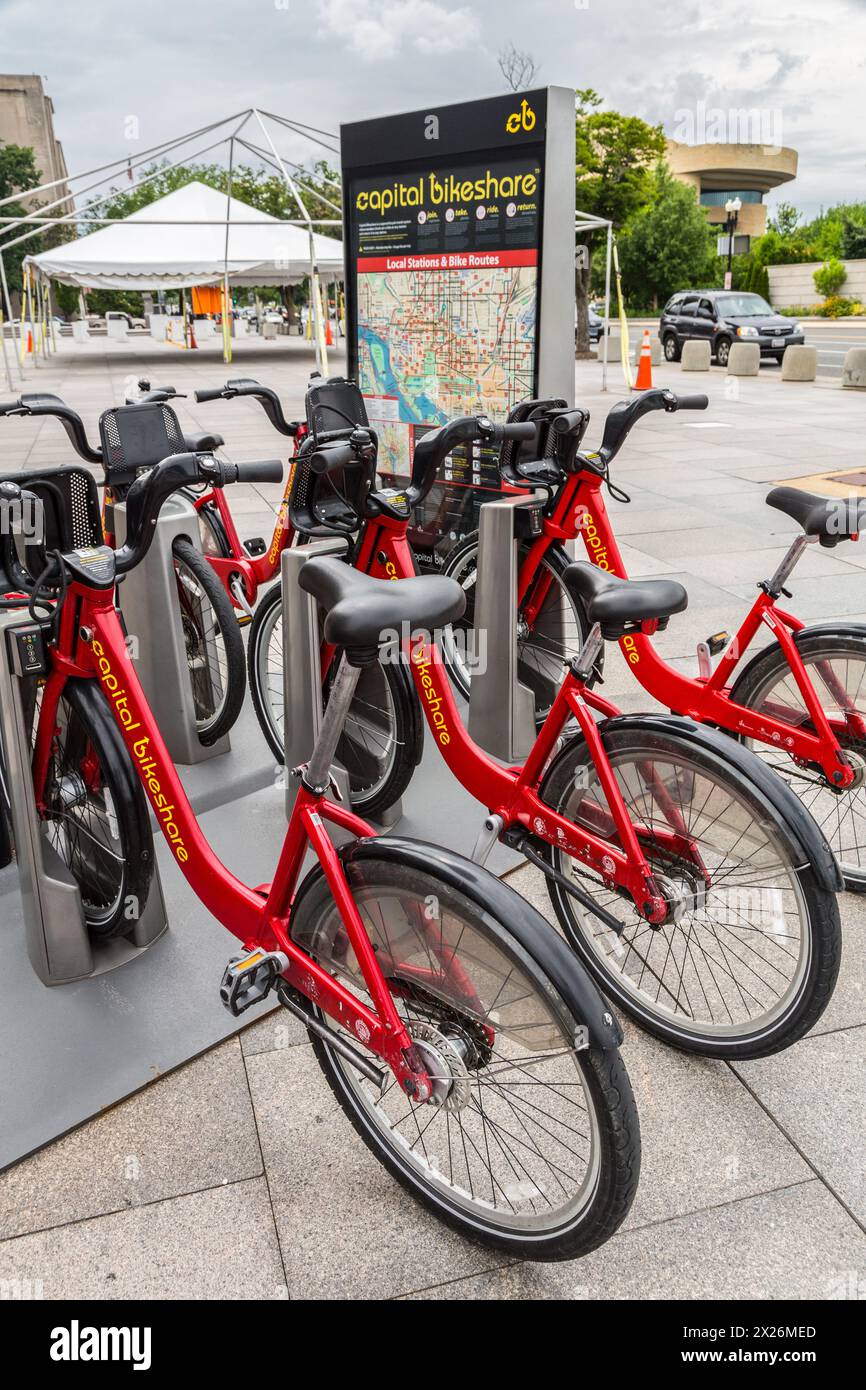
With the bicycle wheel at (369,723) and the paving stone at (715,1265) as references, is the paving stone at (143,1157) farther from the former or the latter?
the bicycle wheel at (369,723)

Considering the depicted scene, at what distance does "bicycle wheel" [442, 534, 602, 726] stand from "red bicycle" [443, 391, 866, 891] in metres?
0.14

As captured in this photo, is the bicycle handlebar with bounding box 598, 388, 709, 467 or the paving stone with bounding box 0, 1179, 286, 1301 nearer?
the paving stone with bounding box 0, 1179, 286, 1301

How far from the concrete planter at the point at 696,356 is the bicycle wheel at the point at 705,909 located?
19.2 metres

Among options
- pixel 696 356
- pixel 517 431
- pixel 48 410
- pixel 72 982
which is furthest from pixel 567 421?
pixel 696 356

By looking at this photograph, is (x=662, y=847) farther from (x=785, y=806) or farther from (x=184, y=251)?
(x=184, y=251)

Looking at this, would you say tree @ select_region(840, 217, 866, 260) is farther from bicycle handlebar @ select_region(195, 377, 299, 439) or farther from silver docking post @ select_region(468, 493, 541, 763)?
silver docking post @ select_region(468, 493, 541, 763)

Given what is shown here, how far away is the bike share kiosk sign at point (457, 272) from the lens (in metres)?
4.29

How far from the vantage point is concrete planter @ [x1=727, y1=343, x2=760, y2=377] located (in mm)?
18781

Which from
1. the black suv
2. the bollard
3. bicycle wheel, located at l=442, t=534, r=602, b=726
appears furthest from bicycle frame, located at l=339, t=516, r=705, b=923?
the black suv

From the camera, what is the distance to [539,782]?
278cm

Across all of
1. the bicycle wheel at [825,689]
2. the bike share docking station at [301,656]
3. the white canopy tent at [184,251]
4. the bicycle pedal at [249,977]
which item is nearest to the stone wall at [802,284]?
the white canopy tent at [184,251]

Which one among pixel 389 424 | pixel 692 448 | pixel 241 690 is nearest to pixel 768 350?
pixel 692 448

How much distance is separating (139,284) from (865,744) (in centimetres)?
2569

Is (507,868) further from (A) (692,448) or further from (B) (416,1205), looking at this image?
(A) (692,448)
